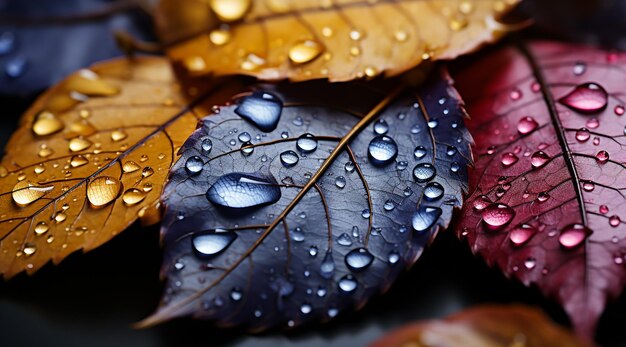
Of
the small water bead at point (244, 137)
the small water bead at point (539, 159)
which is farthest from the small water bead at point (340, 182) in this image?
the small water bead at point (539, 159)

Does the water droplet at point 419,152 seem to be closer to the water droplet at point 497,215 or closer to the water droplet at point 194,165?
the water droplet at point 497,215

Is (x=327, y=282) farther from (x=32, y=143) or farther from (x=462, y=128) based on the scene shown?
(x=32, y=143)

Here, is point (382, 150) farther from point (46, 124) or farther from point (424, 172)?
point (46, 124)

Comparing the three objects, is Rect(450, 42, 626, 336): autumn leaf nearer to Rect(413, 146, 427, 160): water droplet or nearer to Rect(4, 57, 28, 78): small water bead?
Rect(413, 146, 427, 160): water droplet

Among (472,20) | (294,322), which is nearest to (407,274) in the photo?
(294,322)

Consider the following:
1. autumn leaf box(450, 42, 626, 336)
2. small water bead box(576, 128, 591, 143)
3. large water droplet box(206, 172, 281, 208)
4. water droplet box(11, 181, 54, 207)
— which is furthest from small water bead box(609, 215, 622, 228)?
water droplet box(11, 181, 54, 207)

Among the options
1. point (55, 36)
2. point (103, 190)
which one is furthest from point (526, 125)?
point (55, 36)

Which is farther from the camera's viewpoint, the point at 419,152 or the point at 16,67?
the point at 16,67
